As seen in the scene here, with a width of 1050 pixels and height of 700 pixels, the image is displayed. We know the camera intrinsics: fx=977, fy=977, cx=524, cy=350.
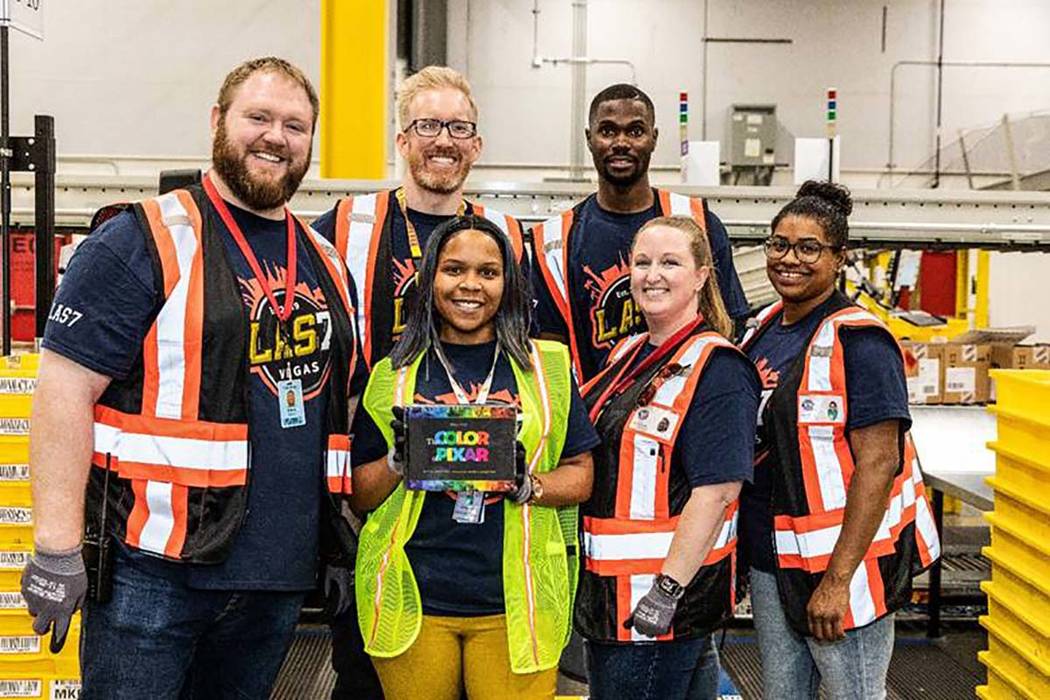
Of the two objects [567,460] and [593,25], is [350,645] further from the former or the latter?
[593,25]

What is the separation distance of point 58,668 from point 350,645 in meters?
1.27

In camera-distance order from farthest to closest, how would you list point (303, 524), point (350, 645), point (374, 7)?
1. point (374, 7)
2. point (350, 645)
3. point (303, 524)

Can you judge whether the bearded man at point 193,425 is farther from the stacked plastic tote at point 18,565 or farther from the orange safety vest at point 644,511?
the stacked plastic tote at point 18,565

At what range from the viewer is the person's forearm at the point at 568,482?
6.28ft

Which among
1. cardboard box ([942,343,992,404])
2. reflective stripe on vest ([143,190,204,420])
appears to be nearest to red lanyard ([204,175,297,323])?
reflective stripe on vest ([143,190,204,420])

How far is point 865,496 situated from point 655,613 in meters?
0.53

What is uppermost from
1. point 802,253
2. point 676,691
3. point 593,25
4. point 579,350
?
point 593,25

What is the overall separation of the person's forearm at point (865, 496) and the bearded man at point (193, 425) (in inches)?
42.1

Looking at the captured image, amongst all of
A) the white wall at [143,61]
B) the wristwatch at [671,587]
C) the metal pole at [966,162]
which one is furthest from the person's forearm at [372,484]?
the metal pole at [966,162]

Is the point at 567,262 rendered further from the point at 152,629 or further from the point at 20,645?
the point at 20,645

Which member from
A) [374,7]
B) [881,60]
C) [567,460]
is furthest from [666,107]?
[567,460]

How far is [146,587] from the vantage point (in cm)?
171

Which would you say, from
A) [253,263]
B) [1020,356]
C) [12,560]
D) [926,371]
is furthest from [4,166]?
[1020,356]

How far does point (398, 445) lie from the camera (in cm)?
184
